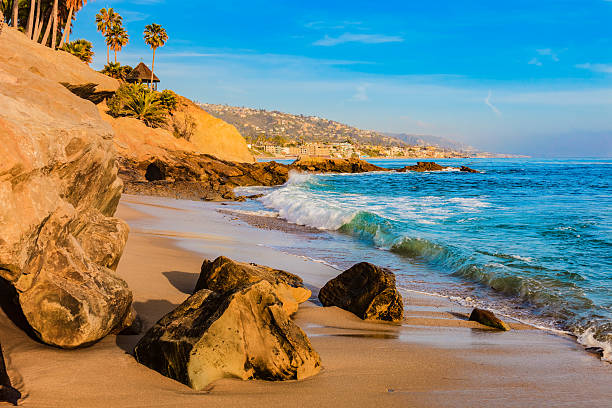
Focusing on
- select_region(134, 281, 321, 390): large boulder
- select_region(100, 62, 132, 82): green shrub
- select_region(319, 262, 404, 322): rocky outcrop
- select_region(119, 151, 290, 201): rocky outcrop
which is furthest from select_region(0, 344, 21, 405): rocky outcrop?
select_region(100, 62, 132, 82): green shrub

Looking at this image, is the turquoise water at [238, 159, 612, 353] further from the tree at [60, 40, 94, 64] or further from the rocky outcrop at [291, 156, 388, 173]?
the rocky outcrop at [291, 156, 388, 173]

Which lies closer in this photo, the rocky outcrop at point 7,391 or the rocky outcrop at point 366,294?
the rocky outcrop at point 7,391

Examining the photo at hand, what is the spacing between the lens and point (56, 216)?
348 centimetres

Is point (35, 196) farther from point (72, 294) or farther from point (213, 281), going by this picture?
point (213, 281)

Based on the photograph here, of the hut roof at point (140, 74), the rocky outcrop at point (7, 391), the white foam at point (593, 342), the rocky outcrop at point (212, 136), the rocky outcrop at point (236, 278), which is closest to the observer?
the rocky outcrop at point (7, 391)

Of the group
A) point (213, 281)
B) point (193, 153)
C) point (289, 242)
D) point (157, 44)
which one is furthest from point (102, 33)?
point (213, 281)

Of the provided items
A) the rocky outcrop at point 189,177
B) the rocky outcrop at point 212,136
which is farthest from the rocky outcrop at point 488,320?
the rocky outcrop at point 212,136

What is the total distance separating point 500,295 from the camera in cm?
762

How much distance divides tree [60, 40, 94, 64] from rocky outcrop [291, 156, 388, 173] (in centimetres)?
2566

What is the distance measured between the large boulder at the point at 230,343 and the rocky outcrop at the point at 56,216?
1.84 ft

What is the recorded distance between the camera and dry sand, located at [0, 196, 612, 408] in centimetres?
318

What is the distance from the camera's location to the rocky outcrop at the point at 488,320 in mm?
5766

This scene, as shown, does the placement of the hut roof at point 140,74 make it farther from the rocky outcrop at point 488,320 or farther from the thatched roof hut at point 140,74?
the rocky outcrop at point 488,320

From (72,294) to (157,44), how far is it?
56.8 m
